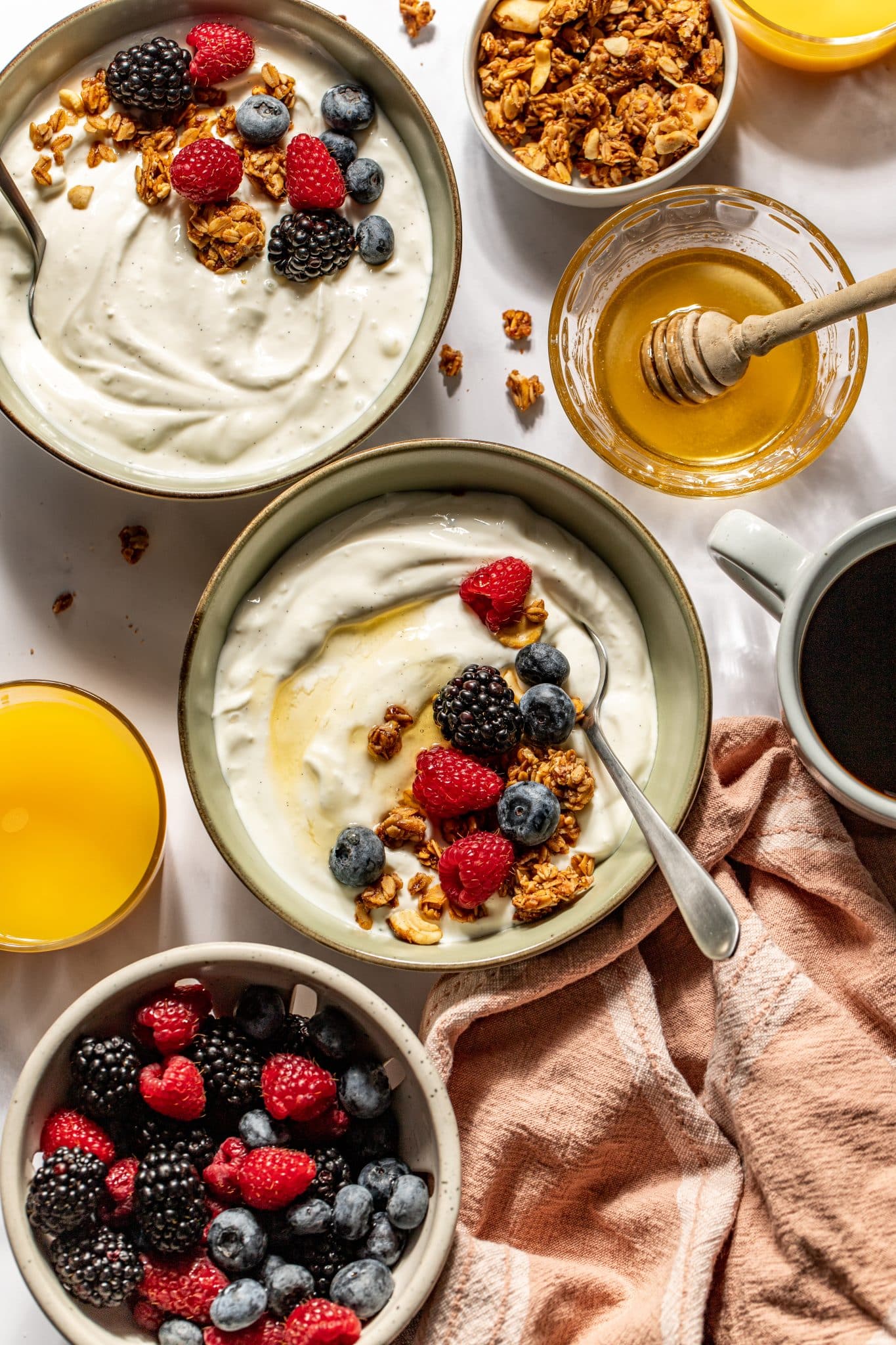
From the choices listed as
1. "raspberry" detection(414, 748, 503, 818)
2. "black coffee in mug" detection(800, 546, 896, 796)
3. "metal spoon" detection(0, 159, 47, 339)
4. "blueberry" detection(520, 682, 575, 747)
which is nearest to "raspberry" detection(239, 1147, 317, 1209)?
"raspberry" detection(414, 748, 503, 818)

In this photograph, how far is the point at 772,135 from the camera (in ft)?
5.76

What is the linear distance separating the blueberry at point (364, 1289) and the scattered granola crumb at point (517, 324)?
4.23ft

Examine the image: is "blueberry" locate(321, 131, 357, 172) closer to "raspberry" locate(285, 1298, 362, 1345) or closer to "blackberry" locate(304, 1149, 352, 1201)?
"blackberry" locate(304, 1149, 352, 1201)

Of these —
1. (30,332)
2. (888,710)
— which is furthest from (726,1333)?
(30,332)

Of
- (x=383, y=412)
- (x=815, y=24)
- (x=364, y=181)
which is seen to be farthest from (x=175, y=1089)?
(x=815, y=24)

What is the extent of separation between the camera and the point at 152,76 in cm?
156

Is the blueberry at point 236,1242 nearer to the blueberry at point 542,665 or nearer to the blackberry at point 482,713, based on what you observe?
the blackberry at point 482,713

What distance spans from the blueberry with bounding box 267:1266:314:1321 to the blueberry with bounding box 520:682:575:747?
726mm

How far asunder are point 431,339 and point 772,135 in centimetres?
67

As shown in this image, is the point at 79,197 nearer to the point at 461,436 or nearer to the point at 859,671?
the point at 461,436

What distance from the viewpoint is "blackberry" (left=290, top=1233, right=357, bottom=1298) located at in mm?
1424

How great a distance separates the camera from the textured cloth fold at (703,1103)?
147 cm

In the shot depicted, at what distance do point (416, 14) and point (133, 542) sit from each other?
0.90 meters

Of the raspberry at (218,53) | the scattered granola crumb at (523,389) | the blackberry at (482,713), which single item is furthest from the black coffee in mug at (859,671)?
the raspberry at (218,53)
